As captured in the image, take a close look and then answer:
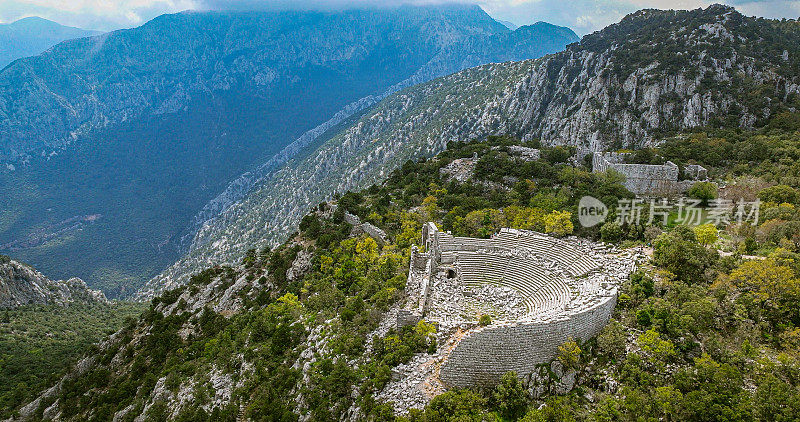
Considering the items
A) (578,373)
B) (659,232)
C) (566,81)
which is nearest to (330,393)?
(578,373)

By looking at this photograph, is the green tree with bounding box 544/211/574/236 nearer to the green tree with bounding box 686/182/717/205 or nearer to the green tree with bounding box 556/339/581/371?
the green tree with bounding box 556/339/581/371

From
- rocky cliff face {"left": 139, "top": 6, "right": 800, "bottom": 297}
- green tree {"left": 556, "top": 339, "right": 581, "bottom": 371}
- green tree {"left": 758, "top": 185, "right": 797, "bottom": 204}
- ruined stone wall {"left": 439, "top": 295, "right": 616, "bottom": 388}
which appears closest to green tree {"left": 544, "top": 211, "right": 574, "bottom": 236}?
ruined stone wall {"left": 439, "top": 295, "right": 616, "bottom": 388}

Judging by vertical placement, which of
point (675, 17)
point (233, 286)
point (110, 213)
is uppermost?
point (675, 17)

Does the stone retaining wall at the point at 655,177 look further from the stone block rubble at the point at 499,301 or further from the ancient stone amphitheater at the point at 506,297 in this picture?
the ancient stone amphitheater at the point at 506,297

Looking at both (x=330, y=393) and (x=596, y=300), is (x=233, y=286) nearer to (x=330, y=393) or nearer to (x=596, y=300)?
(x=330, y=393)

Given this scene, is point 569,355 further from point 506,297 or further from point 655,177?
point 655,177

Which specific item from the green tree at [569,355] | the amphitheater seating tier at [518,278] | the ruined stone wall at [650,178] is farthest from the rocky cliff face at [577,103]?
the green tree at [569,355]

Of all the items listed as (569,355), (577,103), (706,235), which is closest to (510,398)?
(569,355)
